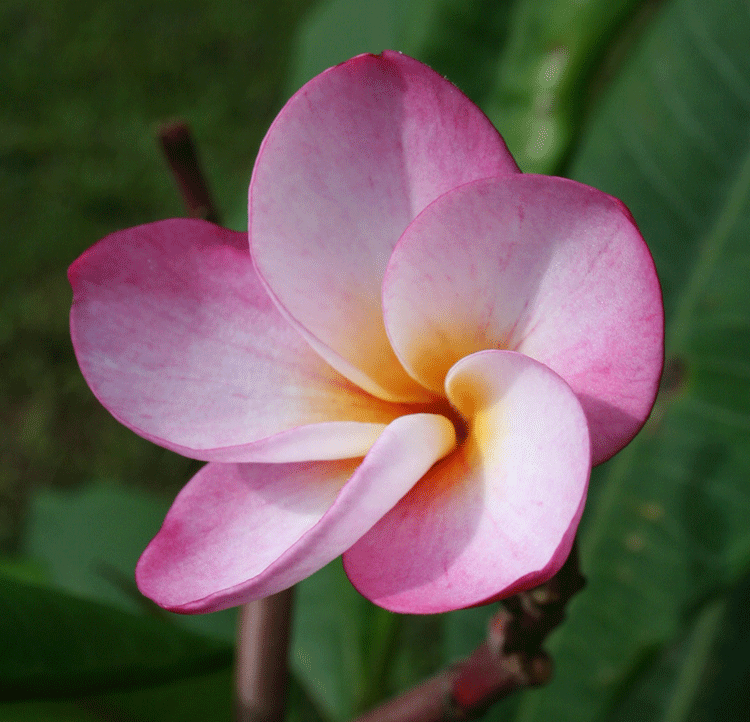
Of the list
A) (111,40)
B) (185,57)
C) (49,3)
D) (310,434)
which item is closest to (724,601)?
(310,434)

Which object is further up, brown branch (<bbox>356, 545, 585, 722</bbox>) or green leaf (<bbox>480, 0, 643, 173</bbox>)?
green leaf (<bbox>480, 0, 643, 173</bbox>)

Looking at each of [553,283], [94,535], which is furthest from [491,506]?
[94,535]

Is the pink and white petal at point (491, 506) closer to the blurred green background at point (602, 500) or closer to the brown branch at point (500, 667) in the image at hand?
the brown branch at point (500, 667)

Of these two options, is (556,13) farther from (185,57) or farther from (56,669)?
(185,57)

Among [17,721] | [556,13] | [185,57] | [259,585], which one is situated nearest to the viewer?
[259,585]

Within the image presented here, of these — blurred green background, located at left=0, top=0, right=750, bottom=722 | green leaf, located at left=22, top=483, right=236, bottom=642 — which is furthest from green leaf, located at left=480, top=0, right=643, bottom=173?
green leaf, located at left=22, top=483, right=236, bottom=642

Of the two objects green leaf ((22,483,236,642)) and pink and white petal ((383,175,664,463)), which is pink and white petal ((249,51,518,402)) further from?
green leaf ((22,483,236,642))
